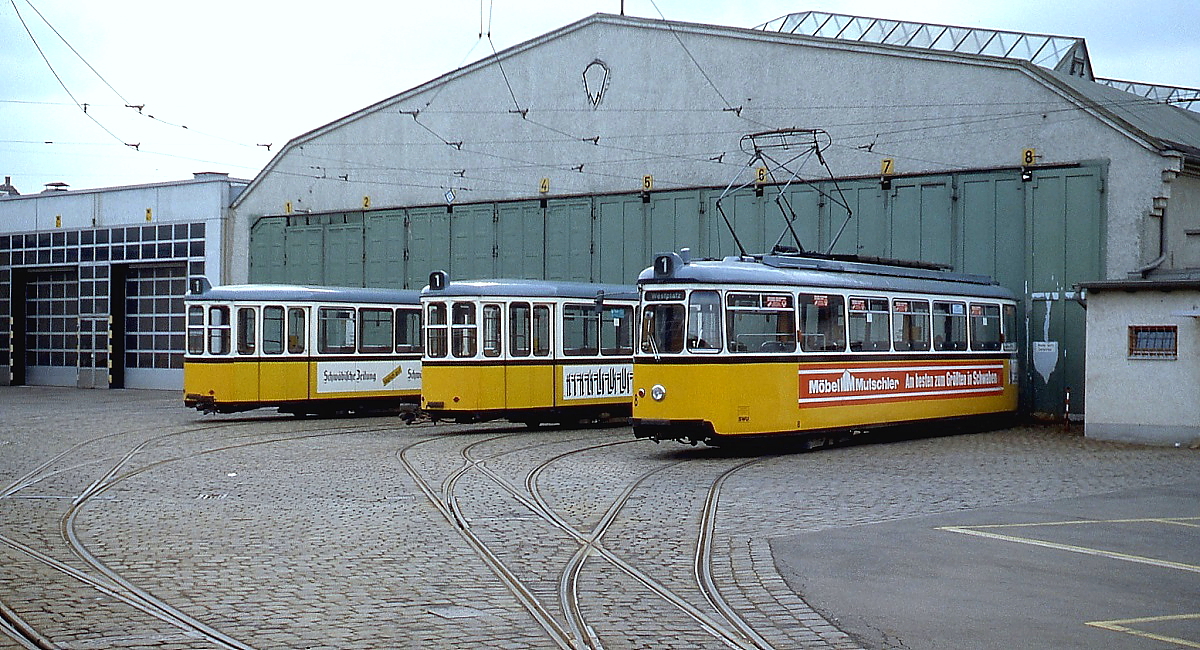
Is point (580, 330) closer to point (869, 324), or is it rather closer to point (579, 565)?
point (869, 324)

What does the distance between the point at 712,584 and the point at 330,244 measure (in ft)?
109

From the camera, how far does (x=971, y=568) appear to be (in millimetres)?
10016

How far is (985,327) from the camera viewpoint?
25.1m

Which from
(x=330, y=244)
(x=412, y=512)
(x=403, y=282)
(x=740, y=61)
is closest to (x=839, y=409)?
(x=412, y=512)

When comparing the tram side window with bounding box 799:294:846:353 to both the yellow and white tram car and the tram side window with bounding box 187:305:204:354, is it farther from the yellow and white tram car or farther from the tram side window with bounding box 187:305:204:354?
the tram side window with bounding box 187:305:204:354

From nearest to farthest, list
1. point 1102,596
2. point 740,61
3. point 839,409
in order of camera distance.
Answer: point 1102,596 < point 839,409 < point 740,61

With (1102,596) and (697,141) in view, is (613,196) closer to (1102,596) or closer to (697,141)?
(697,141)

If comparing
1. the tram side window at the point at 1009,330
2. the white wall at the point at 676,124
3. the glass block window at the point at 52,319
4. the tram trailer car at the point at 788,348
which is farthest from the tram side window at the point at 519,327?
the glass block window at the point at 52,319

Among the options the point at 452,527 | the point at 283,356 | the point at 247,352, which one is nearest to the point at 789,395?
the point at 452,527

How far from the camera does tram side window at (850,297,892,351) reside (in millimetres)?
21219

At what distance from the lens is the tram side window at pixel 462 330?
2420 cm

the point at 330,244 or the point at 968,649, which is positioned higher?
the point at 330,244

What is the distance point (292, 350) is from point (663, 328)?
442 inches

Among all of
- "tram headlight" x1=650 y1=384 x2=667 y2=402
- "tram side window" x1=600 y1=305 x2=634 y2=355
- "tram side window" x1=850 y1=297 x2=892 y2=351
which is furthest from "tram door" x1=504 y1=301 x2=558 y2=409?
"tram side window" x1=850 y1=297 x2=892 y2=351
